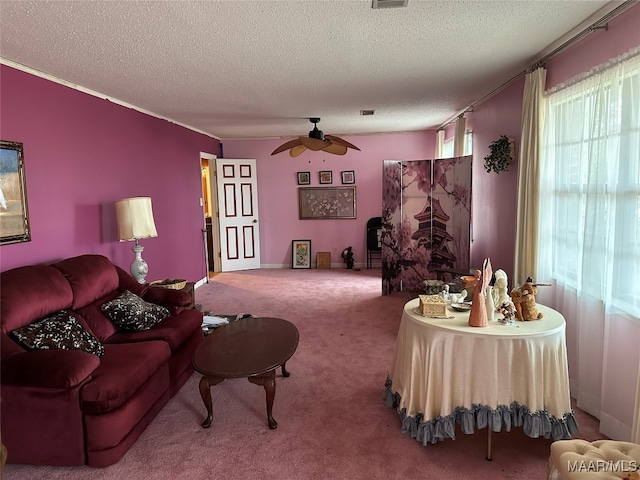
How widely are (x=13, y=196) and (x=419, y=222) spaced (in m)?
4.39

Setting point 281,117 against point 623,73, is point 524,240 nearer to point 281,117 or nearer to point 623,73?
point 623,73

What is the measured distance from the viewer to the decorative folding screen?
5.11 metres

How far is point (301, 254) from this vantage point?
7512 millimetres

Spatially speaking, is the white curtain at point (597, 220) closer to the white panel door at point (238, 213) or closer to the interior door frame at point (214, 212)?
the white panel door at point (238, 213)

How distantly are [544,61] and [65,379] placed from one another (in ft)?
12.6

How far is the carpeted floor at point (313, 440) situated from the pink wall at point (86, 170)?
1650 millimetres

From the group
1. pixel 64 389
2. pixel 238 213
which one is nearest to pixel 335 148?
pixel 238 213

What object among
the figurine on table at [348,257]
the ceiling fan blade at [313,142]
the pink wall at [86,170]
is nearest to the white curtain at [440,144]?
the figurine on table at [348,257]

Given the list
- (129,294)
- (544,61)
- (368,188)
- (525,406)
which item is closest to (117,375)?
(129,294)

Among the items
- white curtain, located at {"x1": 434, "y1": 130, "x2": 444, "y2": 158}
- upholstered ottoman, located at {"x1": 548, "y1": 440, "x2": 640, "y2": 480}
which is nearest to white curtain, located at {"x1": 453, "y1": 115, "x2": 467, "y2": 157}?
white curtain, located at {"x1": 434, "y1": 130, "x2": 444, "y2": 158}

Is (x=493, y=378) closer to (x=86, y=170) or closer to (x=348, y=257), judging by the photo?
(x=86, y=170)

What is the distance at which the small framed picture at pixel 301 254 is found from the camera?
7496 mm

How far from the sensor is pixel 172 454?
2260 mm

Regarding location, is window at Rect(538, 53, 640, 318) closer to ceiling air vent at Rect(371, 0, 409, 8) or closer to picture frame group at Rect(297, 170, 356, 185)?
ceiling air vent at Rect(371, 0, 409, 8)
